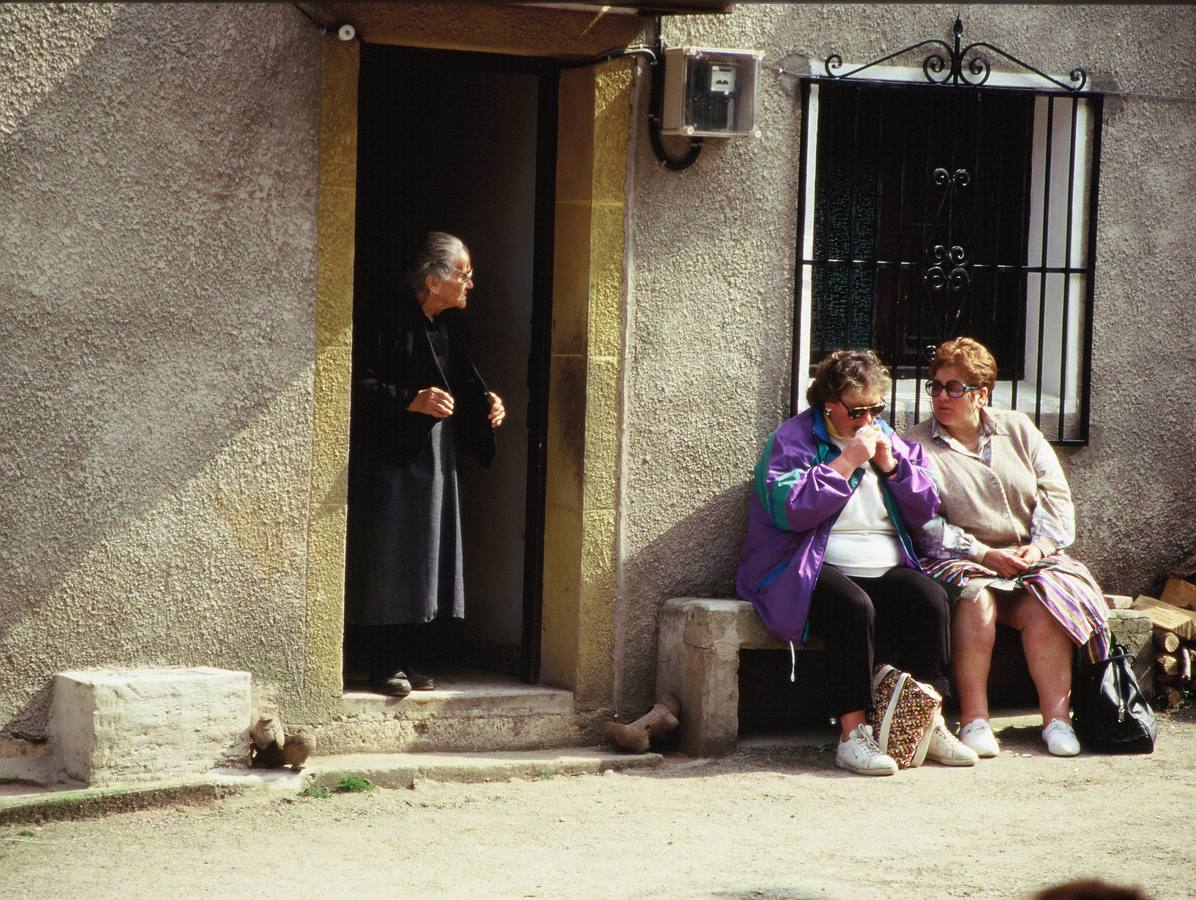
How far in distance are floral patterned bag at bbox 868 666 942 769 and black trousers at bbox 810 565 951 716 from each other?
71 mm

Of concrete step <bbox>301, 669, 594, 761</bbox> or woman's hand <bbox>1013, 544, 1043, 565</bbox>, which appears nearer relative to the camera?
concrete step <bbox>301, 669, 594, 761</bbox>

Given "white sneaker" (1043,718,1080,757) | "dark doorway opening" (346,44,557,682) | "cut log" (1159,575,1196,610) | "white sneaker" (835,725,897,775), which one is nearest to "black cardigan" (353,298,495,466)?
"dark doorway opening" (346,44,557,682)

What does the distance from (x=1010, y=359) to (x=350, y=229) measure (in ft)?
10.0

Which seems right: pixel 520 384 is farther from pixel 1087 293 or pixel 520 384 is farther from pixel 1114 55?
pixel 1114 55

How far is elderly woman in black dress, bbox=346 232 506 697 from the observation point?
19.7ft

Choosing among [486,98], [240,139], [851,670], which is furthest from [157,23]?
[851,670]

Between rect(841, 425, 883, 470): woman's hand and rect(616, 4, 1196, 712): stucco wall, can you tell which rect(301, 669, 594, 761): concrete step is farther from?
rect(841, 425, 883, 470): woman's hand

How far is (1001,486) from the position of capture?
6.57 meters

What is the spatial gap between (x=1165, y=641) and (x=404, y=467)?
10.5 ft

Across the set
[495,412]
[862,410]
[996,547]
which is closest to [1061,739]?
[996,547]

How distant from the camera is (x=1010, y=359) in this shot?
23.6 ft

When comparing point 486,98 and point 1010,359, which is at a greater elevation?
point 486,98

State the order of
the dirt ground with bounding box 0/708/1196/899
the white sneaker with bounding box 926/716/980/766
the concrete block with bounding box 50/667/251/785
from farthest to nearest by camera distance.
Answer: the white sneaker with bounding box 926/716/980/766
the concrete block with bounding box 50/667/251/785
the dirt ground with bounding box 0/708/1196/899

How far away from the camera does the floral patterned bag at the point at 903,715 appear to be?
5.97 metres
